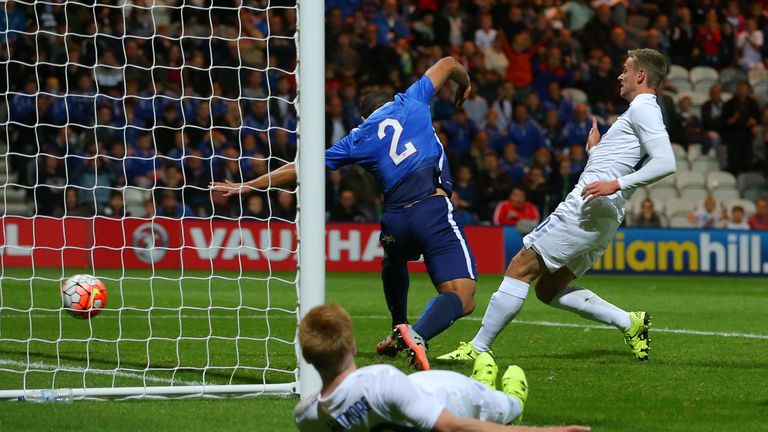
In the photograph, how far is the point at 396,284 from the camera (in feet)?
26.8

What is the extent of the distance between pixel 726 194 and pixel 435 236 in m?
15.2

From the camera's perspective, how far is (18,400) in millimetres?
6496

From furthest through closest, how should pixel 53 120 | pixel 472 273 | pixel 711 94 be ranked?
pixel 711 94 < pixel 53 120 < pixel 472 273

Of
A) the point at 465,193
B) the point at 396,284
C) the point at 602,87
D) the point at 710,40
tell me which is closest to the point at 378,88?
the point at 465,193

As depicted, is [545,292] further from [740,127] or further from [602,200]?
[740,127]

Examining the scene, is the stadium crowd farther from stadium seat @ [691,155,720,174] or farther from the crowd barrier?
the crowd barrier

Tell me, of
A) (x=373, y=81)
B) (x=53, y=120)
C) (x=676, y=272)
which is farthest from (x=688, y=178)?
(x=53, y=120)

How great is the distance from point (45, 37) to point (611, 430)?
13.8 m

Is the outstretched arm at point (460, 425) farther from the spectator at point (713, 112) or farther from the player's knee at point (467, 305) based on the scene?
the spectator at point (713, 112)

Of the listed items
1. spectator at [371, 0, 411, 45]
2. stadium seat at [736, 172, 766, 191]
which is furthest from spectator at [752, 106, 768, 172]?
spectator at [371, 0, 411, 45]

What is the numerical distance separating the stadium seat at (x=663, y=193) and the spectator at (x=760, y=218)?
1.89 m

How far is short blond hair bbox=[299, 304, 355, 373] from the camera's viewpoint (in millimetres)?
4418

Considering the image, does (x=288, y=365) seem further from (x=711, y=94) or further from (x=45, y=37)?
(x=711, y=94)

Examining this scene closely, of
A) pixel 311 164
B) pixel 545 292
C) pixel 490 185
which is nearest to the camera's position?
pixel 311 164
